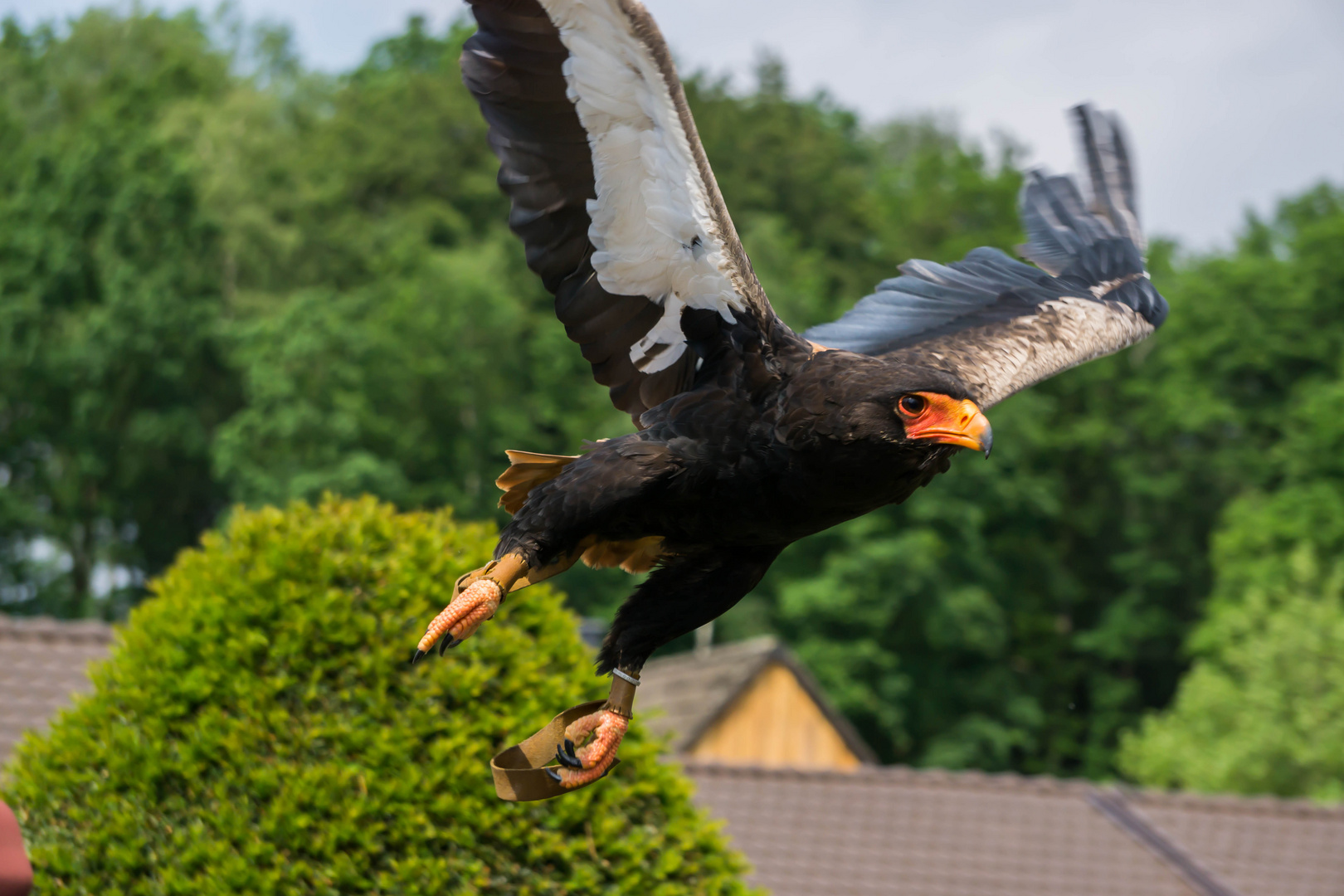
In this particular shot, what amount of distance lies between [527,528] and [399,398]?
27.0 meters

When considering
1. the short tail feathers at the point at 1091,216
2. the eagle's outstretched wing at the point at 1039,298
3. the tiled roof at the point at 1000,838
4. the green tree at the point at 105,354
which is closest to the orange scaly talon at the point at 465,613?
the eagle's outstretched wing at the point at 1039,298

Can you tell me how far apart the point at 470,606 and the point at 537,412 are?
2714 cm

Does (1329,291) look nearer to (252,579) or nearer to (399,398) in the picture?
(399,398)

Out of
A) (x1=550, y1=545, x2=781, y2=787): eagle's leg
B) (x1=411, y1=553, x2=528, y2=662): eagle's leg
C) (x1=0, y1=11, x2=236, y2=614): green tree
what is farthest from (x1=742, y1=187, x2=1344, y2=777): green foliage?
(x1=411, y1=553, x2=528, y2=662): eagle's leg

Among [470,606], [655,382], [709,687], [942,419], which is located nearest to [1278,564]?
[709,687]

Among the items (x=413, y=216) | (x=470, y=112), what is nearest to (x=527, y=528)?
(x=413, y=216)

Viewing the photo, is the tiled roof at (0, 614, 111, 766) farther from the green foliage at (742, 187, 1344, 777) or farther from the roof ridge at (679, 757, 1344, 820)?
the green foliage at (742, 187, 1344, 777)

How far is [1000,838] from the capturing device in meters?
10.3

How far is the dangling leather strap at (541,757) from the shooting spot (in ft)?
11.7

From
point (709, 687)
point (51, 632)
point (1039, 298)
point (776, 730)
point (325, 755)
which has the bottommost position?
point (776, 730)

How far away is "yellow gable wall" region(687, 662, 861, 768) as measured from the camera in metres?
17.2

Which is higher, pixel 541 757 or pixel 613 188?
pixel 613 188

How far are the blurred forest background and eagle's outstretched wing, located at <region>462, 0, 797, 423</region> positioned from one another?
69.0ft

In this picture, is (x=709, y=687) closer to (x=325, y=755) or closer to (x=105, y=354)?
(x=325, y=755)
